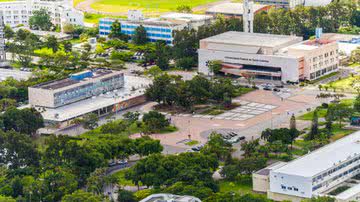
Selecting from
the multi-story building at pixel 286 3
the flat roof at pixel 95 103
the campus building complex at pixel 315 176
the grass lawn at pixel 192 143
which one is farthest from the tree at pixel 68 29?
the campus building complex at pixel 315 176

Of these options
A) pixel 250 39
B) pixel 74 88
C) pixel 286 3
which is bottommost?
pixel 74 88

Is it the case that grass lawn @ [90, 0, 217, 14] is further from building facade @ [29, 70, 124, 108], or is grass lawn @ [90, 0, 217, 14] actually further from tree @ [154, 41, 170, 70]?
building facade @ [29, 70, 124, 108]

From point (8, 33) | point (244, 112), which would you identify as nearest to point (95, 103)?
point (244, 112)

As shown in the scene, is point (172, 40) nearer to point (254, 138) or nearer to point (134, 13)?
point (134, 13)

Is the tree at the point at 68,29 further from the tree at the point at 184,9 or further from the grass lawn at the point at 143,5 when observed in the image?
the grass lawn at the point at 143,5

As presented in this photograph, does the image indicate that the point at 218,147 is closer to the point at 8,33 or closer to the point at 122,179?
the point at 122,179

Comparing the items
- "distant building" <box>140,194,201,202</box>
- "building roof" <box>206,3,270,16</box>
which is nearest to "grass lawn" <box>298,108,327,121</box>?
"distant building" <box>140,194,201,202</box>

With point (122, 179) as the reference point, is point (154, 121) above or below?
above
